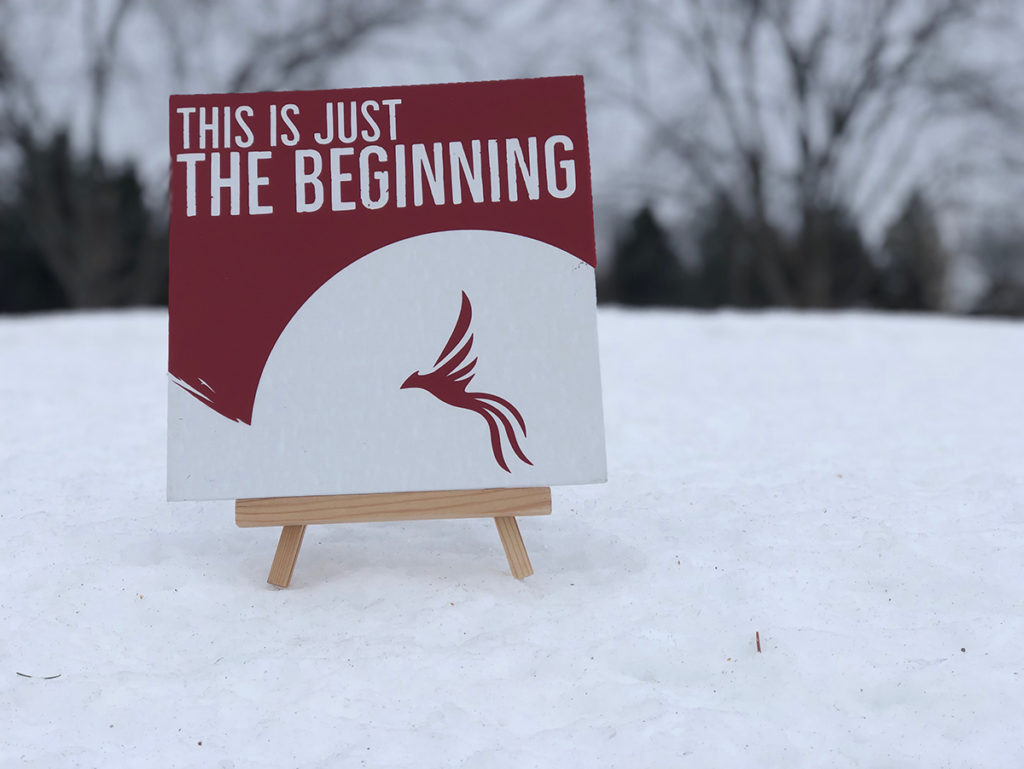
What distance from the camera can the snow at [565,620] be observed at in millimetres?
2273

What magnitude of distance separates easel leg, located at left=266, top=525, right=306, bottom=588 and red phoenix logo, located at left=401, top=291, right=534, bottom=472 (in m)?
0.62

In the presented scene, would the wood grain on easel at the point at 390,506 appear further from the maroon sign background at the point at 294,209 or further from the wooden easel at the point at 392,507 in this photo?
the maroon sign background at the point at 294,209

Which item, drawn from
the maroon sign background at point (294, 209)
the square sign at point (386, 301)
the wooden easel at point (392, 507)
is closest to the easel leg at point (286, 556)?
the wooden easel at point (392, 507)

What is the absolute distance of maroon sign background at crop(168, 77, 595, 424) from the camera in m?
2.97

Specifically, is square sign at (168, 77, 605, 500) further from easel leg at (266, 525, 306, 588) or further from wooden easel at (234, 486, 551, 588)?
easel leg at (266, 525, 306, 588)

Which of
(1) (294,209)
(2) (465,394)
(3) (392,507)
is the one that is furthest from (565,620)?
(1) (294,209)

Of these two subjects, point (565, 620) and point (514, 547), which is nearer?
point (565, 620)

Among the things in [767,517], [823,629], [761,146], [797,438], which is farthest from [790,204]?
[823,629]

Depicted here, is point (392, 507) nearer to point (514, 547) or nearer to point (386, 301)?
point (514, 547)

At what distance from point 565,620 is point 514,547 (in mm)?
345

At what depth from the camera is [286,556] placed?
3.02 m

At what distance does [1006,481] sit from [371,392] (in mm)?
2603

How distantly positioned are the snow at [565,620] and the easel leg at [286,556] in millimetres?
46

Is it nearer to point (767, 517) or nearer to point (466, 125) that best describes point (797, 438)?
point (767, 517)
